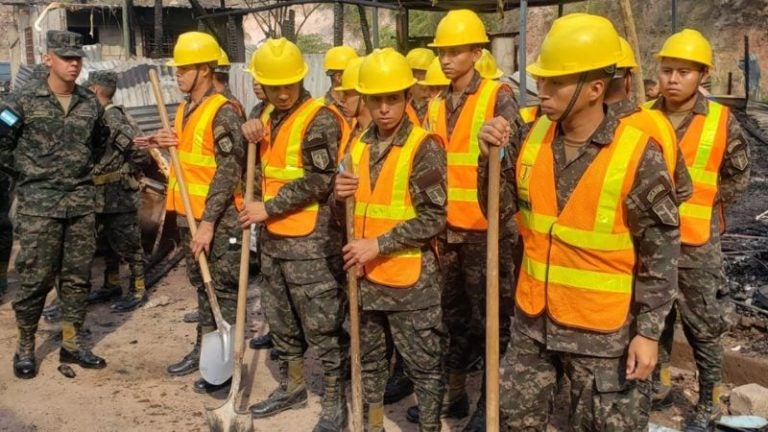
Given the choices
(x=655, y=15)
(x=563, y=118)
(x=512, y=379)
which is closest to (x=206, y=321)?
(x=512, y=379)

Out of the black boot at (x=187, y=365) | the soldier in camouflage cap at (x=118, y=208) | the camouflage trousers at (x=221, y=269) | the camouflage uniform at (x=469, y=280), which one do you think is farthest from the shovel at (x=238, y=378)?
the soldier in camouflage cap at (x=118, y=208)

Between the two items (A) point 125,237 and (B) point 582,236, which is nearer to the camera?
(B) point 582,236

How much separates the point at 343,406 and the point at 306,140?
5.19ft

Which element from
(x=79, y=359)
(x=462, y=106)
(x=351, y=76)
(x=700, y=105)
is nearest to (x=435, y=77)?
(x=351, y=76)

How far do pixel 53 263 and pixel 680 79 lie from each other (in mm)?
4222

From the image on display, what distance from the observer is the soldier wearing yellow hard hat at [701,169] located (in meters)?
4.31

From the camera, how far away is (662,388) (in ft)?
16.2

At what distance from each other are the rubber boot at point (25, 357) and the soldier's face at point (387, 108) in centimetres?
331

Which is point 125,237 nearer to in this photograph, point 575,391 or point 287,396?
point 287,396

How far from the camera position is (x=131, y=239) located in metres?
7.56

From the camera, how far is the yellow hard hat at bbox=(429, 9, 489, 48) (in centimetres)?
468

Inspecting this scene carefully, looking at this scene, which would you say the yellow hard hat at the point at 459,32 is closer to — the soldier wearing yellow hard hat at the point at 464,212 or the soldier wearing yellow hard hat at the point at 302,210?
the soldier wearing yellow hard hat at the point at 464,212

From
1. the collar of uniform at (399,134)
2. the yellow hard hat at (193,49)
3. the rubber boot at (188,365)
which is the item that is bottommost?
the rubber boot at (188,365)

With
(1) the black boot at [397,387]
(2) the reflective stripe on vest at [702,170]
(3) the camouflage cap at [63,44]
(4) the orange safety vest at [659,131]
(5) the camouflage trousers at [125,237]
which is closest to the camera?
(4) the orange safety vest at [659,131]
